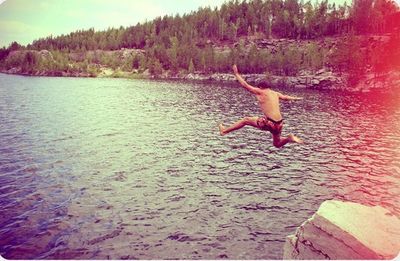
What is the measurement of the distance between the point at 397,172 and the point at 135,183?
60.8ft

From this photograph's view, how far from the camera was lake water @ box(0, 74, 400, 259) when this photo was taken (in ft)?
46.7

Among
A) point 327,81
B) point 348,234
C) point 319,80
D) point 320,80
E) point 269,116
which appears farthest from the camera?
point 319,80

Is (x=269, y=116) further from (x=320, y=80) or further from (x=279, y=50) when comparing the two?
(x=279, y=50)

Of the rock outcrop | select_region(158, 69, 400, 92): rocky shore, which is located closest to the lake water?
the rock outcrop

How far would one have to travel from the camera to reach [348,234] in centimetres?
998

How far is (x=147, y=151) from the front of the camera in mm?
28000

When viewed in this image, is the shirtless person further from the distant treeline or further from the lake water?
the distant treeline

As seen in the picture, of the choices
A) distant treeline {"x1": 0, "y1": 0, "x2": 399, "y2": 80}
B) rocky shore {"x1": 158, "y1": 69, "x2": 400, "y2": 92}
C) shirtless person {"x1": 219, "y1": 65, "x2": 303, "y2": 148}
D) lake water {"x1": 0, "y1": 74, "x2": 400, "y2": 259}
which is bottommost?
lake water {"x1": 0, "y1": 74, "x2": 400, "y2": 259}

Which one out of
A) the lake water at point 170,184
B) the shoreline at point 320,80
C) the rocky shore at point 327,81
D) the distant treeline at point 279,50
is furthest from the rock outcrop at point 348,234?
the distant treeline at point 279,50

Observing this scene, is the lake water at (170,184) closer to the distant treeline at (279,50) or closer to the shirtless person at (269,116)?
the shirtless person at (269,116)

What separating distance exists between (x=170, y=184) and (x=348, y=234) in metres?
12.4

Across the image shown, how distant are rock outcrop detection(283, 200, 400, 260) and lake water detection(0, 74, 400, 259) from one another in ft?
10.5

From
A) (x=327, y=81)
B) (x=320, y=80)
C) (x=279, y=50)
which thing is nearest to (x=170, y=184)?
(x=327, y=81)

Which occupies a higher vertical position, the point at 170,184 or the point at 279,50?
the point at 279,50
